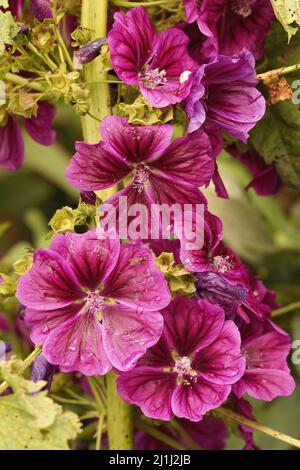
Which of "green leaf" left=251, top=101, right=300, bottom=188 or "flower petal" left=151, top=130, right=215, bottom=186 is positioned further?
"green leaf" left=251, top=101, right=300, bottom=188

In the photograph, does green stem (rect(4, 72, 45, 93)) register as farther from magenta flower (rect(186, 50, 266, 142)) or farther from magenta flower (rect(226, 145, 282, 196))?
magenta flower (rect(226, 145, 282, 196))

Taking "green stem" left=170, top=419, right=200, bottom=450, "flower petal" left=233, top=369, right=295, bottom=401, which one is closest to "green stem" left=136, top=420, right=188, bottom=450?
"green stem" left=170, top=419, right=200, bottom=450

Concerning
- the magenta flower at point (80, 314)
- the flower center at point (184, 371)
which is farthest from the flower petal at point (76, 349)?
the flower center at point (184, 371)

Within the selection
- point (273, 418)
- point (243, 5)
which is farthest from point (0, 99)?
point (273, 418)

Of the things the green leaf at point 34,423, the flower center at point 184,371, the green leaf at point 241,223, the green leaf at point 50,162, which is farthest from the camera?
the green leaf at point 50,162

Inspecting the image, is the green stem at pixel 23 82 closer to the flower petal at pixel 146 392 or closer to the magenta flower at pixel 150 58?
the magenta flower at pixel 150 58
